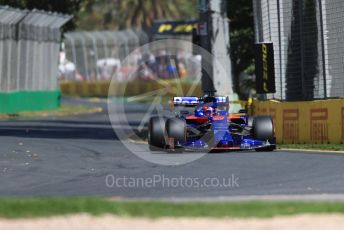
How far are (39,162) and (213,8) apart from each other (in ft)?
38.8

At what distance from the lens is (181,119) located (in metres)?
20.0

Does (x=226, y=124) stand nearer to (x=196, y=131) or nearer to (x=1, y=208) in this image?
(x=196, y=131)

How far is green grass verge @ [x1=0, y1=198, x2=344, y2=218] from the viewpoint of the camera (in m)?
10.4

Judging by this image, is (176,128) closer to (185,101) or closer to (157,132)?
(157,132)

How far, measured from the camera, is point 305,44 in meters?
26.1

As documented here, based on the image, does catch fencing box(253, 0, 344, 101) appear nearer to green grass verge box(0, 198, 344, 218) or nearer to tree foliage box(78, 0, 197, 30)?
green grass verge box(0, 198, 344, 218)

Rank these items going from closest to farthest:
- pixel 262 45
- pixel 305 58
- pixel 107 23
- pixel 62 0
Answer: pixel 262 45 → pixel 305 58 → pixel 62 0 → pixel 107 23

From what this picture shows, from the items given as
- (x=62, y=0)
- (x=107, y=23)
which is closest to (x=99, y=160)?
(x=62, y=0)

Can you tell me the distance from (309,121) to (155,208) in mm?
12298

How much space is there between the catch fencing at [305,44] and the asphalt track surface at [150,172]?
501cm

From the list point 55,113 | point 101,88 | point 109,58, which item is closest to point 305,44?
point 55,113

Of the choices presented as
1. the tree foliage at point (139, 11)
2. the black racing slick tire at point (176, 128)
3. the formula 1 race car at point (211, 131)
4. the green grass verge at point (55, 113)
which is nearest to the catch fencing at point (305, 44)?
the formula 1 race car at point (211, 131)

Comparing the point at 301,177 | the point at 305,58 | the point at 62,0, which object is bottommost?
the point at 301,177

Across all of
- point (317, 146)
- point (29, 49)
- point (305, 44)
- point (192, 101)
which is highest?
point (29, 49)
